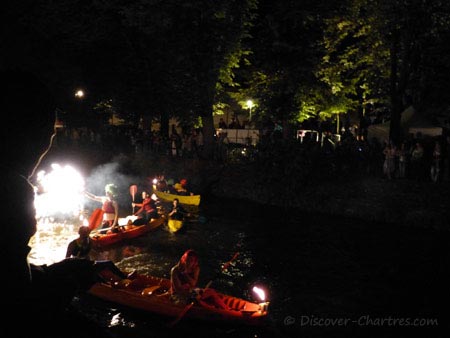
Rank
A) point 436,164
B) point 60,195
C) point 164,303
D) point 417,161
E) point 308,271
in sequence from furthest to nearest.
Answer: point 60,195, point 417,161, point 436,164, point 308,271, point 164,303

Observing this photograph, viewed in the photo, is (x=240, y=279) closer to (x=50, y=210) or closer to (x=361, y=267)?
(x=361, y=267)

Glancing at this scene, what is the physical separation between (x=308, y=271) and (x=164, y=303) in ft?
23.4

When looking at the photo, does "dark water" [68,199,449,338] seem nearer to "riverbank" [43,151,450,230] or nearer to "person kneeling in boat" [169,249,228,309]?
"person kneeling in boat" [169,249,228,309]

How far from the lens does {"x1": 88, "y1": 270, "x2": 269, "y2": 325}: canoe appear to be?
11062mm

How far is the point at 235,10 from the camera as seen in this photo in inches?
1266

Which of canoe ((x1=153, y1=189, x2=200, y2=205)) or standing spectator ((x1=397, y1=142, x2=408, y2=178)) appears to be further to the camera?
canoe ((x1=153, y1=189, x2=200, y2=205))

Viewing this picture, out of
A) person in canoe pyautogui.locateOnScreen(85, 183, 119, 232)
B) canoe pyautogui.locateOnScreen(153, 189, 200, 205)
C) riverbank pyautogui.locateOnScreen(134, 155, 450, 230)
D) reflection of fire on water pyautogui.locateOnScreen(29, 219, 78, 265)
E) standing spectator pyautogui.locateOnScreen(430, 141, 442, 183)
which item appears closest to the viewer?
reflection of fire on water pyautogui.locateOnScreen(29, 219, 78, 265)

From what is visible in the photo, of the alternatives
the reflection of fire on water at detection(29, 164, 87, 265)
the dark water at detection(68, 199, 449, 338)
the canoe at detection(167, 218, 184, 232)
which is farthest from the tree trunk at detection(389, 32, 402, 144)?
the reflection of fire on water at detection(29, 164, 87, 265)

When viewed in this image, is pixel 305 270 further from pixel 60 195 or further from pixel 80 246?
pixel 60 195

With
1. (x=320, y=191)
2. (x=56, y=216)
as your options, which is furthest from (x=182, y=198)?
(x=320, y=191)

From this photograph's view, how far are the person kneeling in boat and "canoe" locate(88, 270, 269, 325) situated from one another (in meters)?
0.18

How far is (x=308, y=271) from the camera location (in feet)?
55.7

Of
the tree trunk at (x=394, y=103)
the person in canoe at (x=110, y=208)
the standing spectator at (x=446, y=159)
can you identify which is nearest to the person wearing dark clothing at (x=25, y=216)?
the person in canoe at (x=110, y=208)

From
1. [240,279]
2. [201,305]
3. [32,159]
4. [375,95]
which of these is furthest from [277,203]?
[32,159]
